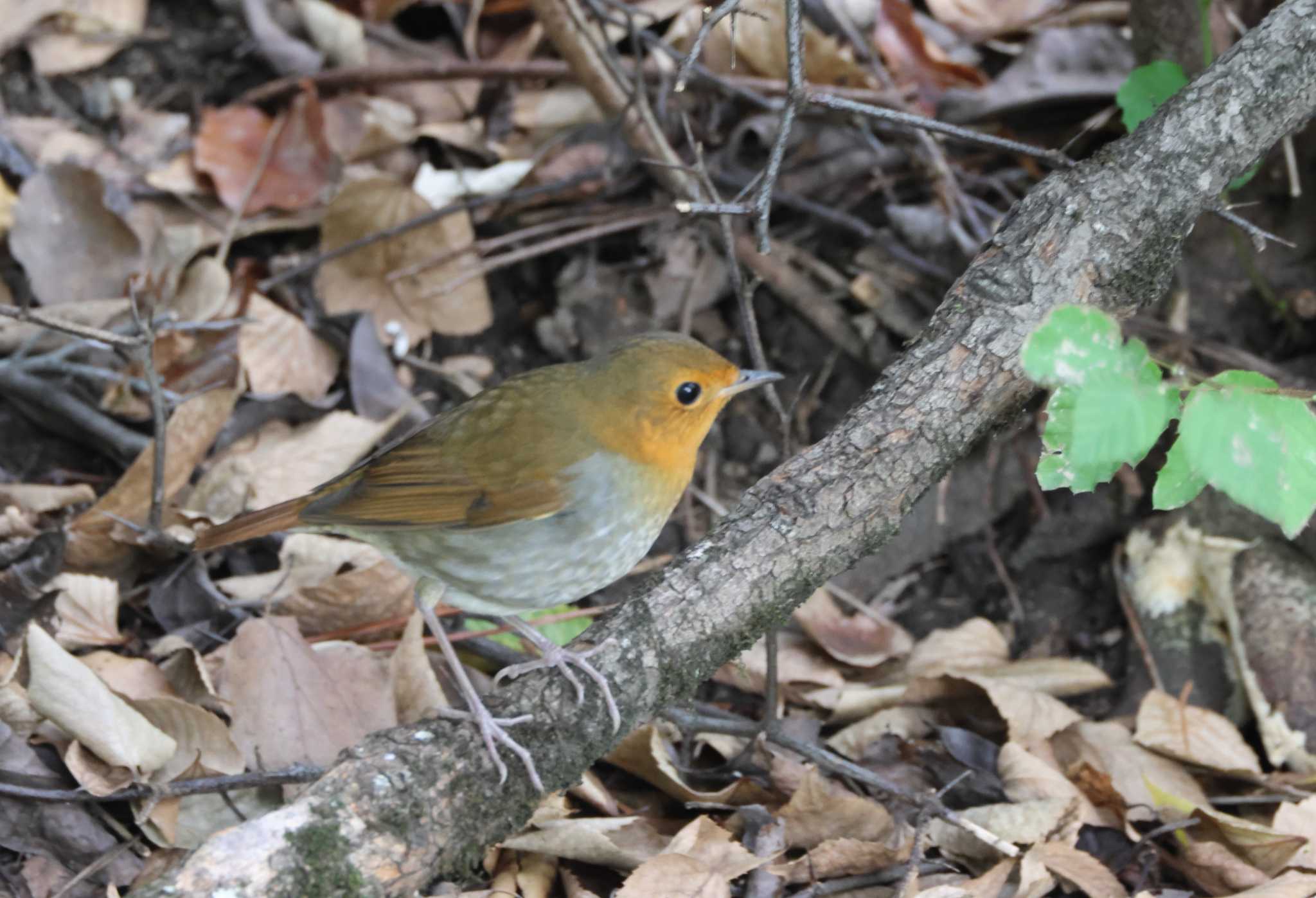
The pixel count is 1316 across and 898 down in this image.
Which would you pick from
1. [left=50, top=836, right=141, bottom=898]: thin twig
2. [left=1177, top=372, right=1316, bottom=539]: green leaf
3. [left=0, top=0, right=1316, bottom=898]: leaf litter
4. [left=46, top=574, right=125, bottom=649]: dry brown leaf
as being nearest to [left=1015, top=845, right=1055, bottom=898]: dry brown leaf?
[left=0, top=0, right=1316, bottom=898]: leaf litter

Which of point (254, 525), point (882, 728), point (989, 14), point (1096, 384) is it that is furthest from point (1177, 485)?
point (989, 14)

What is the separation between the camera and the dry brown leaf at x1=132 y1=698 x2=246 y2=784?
2809mm

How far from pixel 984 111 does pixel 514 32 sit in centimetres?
195

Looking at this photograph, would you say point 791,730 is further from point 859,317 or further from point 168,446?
point 168,446

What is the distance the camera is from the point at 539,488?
301cm

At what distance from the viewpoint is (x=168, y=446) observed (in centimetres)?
367

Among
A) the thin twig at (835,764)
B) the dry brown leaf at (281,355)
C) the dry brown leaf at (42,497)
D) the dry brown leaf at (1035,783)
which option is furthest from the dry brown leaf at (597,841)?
the dry brown leaf at (281,355)

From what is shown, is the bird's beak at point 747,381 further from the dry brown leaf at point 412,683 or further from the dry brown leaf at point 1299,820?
the dry brown leaf at point 1299,820

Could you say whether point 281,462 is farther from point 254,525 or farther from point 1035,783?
point 1035,783

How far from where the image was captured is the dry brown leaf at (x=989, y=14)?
506 centimetres

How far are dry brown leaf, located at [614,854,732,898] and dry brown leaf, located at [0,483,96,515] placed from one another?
2109 millimetres

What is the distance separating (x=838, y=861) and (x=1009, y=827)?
18.4 inches

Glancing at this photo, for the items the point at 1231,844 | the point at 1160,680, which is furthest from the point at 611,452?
the point at 1160,680

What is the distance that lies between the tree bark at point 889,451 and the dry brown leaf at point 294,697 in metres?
0.58
